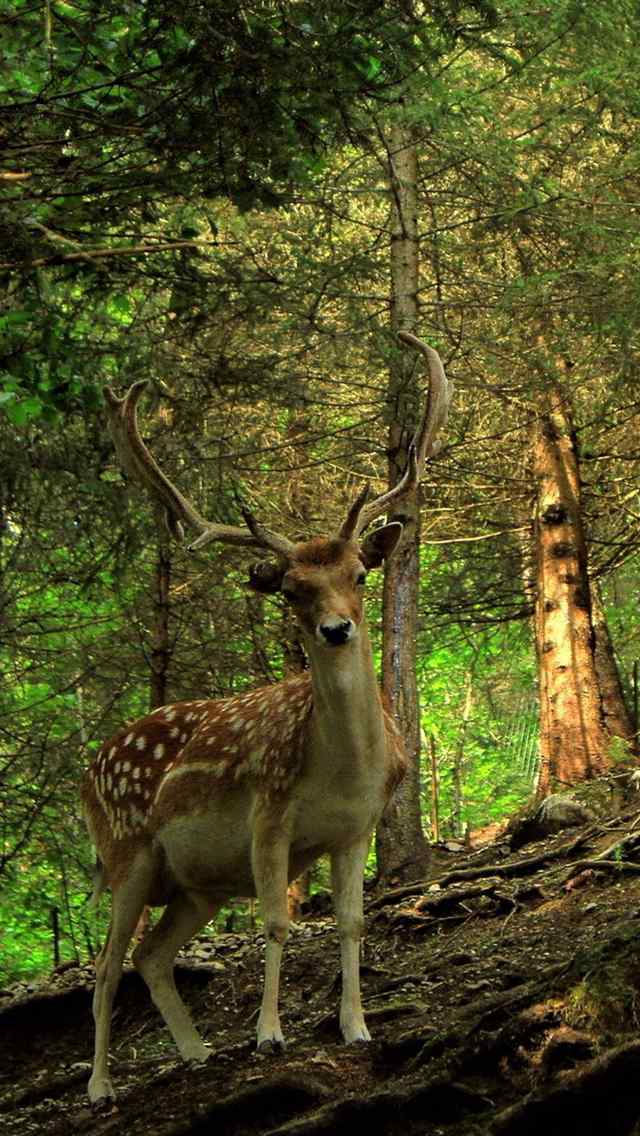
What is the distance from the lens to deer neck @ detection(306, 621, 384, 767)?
22.4 feet

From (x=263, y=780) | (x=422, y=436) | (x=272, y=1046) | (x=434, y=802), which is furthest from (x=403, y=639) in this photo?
(x=434, y=802)

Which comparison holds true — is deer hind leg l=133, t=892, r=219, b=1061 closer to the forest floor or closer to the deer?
the deer

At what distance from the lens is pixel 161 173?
25.0ft

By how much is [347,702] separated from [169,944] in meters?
2.33

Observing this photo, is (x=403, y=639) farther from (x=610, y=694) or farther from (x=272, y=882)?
(x=272, y=882)

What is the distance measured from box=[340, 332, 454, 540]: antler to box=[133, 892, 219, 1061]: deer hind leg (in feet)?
8.32

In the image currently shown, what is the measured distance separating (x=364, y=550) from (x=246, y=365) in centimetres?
623

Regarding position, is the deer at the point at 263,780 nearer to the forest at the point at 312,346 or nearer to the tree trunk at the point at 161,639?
the forest at the point at 312,346

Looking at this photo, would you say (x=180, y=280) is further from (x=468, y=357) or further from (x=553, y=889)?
(x=468, y=357)

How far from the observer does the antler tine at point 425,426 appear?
7.64 m

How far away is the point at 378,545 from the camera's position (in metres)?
7.21

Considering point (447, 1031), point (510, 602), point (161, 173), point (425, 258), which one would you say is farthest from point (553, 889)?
point (510, 602)

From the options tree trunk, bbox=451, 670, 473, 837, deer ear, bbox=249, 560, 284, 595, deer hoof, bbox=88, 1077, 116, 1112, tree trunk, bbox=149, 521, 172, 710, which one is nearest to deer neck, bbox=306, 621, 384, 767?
deer ear, bbox=249, 560, 284, 595

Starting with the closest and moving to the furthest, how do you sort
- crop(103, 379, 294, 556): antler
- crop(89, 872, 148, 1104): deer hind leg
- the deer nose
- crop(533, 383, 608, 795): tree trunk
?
the deer nose, crop(103, 379, 294, 556): antler, crop(89, 872, 148, 1104): deer hind leg, crop(533, 383, 608, 795): tree trunk
